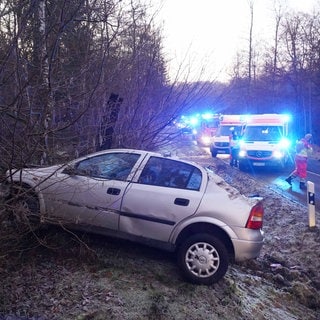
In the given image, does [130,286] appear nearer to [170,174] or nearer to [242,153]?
[170,174]

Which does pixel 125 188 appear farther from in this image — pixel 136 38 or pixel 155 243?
pixel 136 38

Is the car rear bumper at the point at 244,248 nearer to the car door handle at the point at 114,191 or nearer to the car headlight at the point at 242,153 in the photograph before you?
the car door handle at the point at 114,191

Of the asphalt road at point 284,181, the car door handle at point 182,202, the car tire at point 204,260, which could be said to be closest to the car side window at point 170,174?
the car door handle at point 182,202

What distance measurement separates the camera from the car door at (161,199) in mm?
5426

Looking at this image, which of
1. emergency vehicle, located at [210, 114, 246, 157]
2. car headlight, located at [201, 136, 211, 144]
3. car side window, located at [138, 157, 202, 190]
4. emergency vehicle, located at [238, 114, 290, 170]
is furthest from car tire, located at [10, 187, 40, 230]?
car headlight, located at [201, 136, 211, 144]

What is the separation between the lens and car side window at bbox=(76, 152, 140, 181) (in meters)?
5.88

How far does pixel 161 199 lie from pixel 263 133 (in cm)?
1467

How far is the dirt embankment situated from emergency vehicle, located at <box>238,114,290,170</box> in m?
11.6

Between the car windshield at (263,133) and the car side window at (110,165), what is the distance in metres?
14.1

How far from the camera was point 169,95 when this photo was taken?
403 inches

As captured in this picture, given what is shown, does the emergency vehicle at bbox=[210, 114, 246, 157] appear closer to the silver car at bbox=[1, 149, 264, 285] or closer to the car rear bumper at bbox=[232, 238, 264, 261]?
the silver car at bbox=[1, 149, 264, 285]

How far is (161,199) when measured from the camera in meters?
5.49

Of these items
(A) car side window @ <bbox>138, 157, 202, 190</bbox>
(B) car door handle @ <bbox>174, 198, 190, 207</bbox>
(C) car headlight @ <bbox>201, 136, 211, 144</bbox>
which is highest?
(A) car side window @ <bbox>138, 157, 202, 190</bbox>

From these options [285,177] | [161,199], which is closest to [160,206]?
[161,199]
